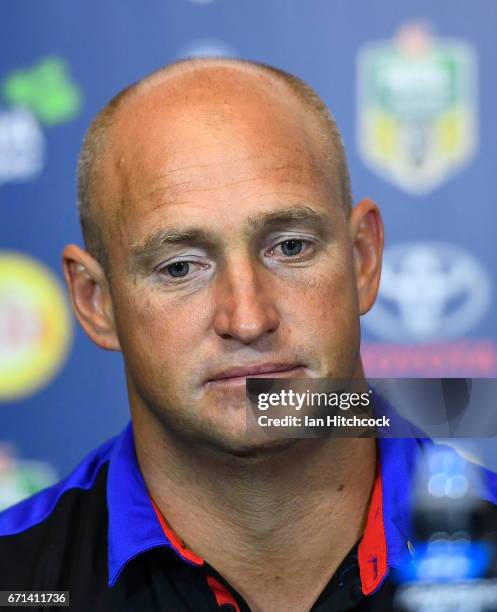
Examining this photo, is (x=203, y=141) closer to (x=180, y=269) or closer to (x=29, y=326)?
(x=180, y=269)

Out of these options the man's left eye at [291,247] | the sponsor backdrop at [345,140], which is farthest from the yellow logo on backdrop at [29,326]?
the man's left eye at [291,247]

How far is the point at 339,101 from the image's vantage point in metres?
1.56

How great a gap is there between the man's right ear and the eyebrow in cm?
11

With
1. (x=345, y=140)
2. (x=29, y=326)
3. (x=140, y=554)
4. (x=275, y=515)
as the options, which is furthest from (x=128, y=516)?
(x=345, y=140)

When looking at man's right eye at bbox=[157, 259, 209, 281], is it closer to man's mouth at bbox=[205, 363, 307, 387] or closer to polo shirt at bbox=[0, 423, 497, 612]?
man's mouth at bbox=[205, 363, 307, 387]

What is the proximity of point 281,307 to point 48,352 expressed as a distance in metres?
0.69

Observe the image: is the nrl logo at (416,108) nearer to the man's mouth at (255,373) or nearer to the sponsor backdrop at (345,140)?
the sponsor backdrop at (345,140)

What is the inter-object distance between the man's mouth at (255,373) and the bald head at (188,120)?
0.60ft

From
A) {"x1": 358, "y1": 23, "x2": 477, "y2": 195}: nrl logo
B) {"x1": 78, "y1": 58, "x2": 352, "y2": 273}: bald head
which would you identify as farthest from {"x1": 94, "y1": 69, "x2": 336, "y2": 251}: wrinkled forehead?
{"x1": 358, "y1": 23, "x2": 477, "y2": 195}: nrl logo

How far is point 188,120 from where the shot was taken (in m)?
1.04

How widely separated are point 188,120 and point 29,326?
2.18 ft

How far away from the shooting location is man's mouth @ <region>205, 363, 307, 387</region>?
97 centimetres

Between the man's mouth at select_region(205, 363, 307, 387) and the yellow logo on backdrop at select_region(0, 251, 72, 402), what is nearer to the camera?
the man's mouth at select_region(205, 363, 307, 387)

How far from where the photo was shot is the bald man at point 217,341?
39.4 inches
